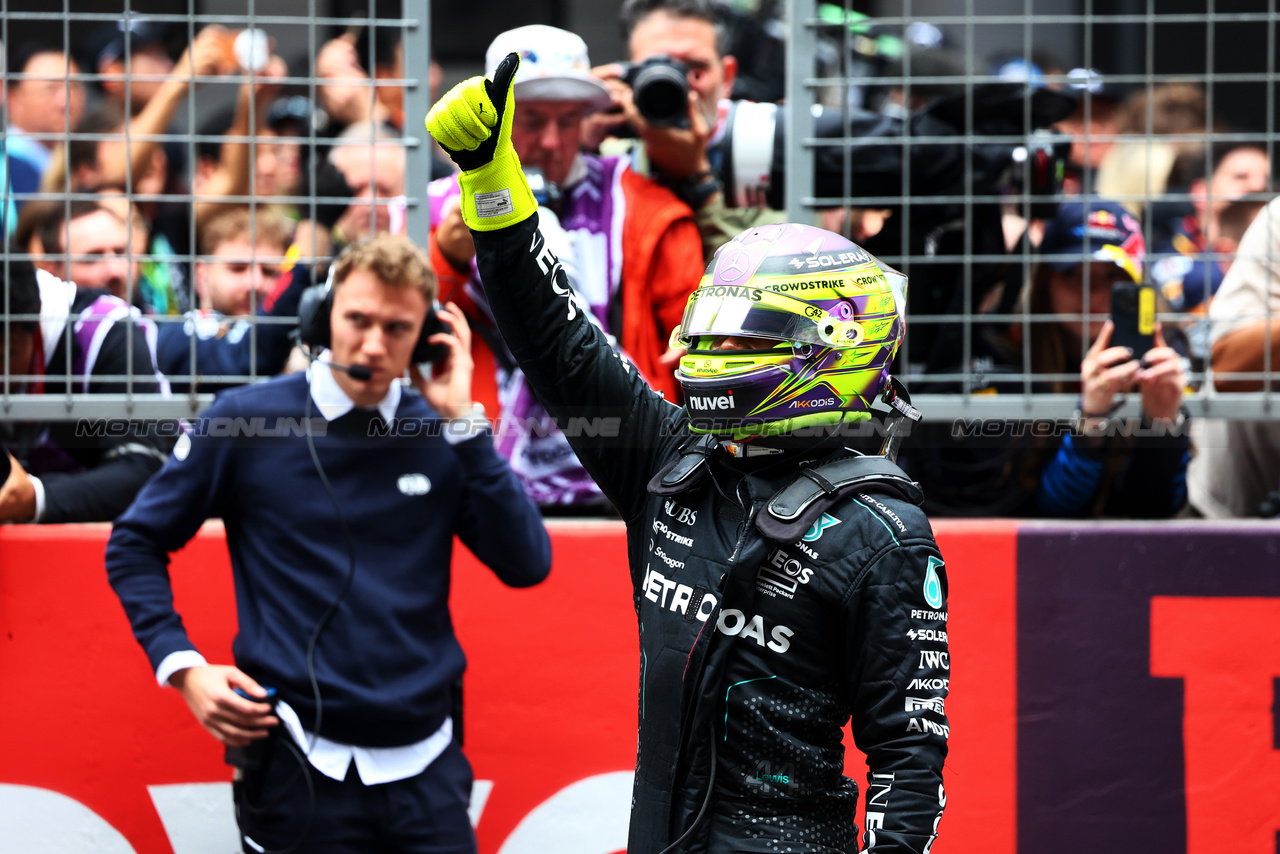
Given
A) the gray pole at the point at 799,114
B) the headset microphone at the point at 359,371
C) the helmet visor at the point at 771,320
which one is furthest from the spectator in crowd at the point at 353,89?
the helmet visor at the point at 771,320

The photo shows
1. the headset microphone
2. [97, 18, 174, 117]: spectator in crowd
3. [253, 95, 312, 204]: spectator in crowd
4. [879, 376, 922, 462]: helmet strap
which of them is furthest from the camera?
[253, 95, 312, 204]: spectator in crowd

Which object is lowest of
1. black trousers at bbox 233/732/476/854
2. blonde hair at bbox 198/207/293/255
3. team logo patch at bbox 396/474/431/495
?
black trousers at bbox 233/732/476/854

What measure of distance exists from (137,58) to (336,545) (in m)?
2.88

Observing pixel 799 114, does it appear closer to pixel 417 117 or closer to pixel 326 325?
pixel 417 117

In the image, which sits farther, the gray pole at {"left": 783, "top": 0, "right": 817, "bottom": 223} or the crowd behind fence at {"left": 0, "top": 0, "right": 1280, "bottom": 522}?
the gray pole at {"left": 783, "top": 0, "right": 817, "bottom": 223}

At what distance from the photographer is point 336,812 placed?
331 centimetres

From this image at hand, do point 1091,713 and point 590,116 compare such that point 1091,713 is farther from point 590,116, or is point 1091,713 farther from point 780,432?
point 590,116

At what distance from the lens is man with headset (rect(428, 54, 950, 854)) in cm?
226

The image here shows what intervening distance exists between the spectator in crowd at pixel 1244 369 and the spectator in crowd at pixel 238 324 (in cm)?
259

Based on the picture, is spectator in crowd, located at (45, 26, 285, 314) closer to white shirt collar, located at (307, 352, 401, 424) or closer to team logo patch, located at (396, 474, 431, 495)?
white shirt collar, located at (307, 352, 401, 424)

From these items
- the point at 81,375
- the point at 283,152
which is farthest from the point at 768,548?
the point at 283,152

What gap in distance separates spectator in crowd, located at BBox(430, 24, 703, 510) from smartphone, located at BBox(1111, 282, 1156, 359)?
3.77 ft

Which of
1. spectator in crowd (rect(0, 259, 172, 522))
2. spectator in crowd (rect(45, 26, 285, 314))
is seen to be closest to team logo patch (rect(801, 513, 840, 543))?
spectator in crowd (rect(0, 259, 172, 522))

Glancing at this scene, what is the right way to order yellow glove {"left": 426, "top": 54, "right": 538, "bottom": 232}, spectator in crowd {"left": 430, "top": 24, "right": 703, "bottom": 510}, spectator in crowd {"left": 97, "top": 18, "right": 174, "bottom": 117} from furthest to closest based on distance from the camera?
spectator in crowd {"left": 97, "top": 18, "right": 174, "bottom": 117} < spectator in crowd {"left": 430, "top": 24, "right": 703, "bottom": 510} < yellow glove {"left": 426, "top": 54, "right": 538, "bottom": 232}
